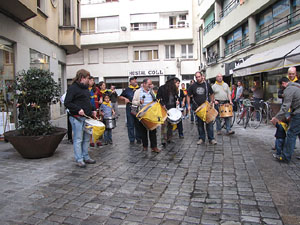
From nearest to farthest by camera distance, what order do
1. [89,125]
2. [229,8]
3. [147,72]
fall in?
[89,125] → [229,8] → [147,72]

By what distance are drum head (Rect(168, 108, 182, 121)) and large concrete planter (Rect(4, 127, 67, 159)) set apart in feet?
8.91

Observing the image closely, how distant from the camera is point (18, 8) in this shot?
29.6 ft

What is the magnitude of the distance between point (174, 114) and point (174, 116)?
0.07 metres

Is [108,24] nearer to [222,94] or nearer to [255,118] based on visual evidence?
[255,118]

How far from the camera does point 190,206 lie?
3559 millimetres

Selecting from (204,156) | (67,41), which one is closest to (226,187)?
(204,156)

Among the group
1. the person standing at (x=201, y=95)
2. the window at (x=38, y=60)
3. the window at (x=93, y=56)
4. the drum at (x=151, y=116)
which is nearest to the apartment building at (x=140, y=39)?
the window at (x=93, y=56)

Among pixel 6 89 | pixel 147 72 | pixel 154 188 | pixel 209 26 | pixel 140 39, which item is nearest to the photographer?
pixel 154 188

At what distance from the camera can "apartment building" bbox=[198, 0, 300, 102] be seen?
11.1 m

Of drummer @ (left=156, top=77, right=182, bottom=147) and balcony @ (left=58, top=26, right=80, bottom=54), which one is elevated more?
balcony @ (left=58, top=26, right=80, bottom=54)

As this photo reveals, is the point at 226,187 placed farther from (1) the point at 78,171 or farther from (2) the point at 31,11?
(2) the point at 31,11

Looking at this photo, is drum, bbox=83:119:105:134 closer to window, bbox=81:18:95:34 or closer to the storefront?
the storefront

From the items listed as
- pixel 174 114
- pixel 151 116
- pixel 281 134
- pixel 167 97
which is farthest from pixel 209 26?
pixel 281 134

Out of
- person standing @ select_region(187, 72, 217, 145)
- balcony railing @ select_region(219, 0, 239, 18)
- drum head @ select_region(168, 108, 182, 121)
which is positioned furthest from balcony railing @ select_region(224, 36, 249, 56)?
drum head @ select_region(168, 108, 182, 121)
